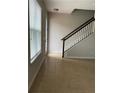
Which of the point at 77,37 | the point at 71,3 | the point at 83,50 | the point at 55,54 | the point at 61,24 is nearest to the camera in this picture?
the point at 71,3

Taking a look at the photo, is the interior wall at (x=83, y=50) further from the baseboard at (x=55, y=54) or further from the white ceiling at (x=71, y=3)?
the white ceiling at (x=71, y=3)

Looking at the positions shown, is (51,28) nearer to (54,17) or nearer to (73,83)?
(54,17)

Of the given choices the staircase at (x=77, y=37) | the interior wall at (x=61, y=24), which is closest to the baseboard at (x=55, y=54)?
the interior wall at (x=61, y=24)

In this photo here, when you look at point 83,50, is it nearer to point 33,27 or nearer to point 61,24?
point 61,24

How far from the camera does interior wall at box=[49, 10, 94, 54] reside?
9.26 m

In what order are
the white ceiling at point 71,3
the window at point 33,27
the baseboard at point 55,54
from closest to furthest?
the window at point 33,27, the white ceiling at point 71,3, the baseboard at point 55,54

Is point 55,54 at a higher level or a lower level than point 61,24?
lower

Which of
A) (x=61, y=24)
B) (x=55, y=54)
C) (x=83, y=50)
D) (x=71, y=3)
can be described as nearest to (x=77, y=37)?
(x=83, y=50)

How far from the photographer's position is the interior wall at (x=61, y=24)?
9.26 meters

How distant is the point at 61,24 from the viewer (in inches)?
367

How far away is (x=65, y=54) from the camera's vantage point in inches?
328

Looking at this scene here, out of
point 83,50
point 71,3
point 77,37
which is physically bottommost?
point 83,50
